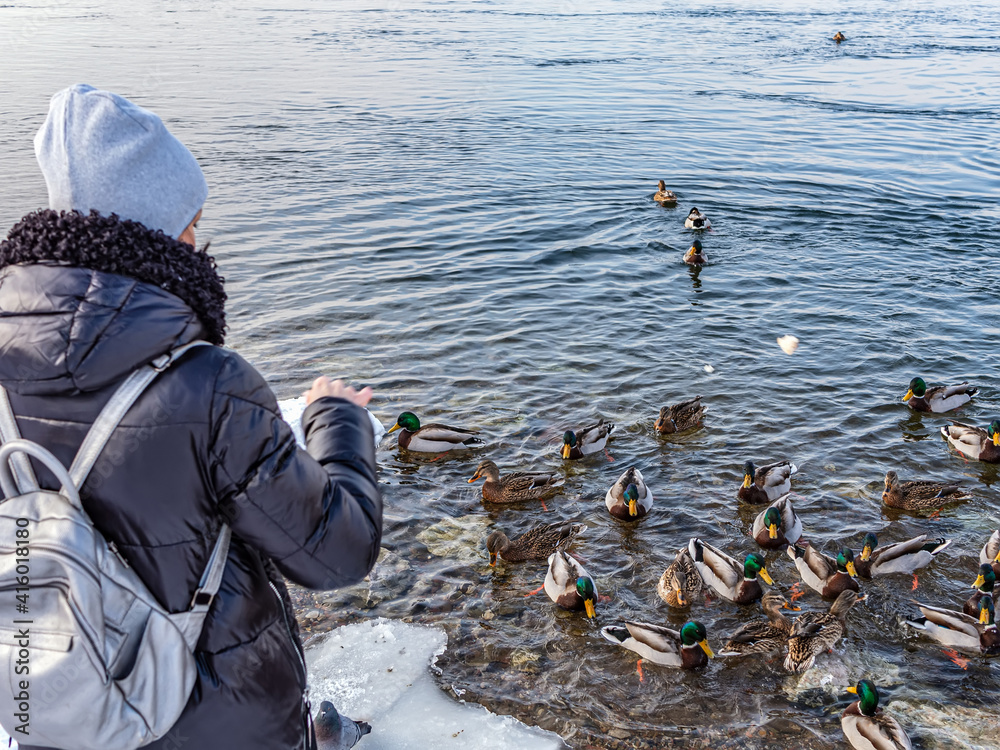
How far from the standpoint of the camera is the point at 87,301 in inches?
78.0

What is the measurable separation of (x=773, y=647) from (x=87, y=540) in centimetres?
541

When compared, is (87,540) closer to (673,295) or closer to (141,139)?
(141,139)

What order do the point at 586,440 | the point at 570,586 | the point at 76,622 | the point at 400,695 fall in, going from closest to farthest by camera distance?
the point at 76,622 < the point at 400,695 < the point at 570,586 < the point at 586,440

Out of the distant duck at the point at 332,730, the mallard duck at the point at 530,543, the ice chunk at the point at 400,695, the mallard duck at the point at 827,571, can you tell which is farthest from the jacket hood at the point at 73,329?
the mallard duck at the point at 827,571

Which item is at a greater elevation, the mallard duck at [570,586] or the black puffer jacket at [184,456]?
the black puffer jacket at [184,456]

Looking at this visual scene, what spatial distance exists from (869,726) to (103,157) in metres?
5.20

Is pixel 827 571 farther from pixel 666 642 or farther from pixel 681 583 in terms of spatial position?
pixel 666 642

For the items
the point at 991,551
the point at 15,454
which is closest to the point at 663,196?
the point at 991,551

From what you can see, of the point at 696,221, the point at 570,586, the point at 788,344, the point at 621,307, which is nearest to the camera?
the point at 570,586

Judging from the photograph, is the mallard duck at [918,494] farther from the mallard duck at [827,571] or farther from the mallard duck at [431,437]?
the mallard duck at [431,437]

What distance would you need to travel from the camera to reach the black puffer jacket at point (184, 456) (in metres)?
1.97

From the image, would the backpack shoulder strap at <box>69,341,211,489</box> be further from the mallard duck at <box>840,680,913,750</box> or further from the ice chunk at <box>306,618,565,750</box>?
the mallard duck at <box>840,680,913,750</box>

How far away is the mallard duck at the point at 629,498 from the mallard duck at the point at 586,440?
0.69 metres

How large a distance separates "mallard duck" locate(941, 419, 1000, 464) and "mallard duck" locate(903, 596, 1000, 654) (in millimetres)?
2851
